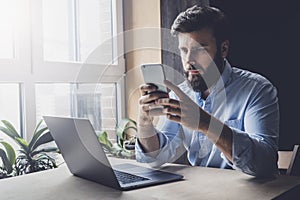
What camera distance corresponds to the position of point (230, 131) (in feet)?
3.59

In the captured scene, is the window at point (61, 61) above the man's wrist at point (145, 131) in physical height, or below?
above

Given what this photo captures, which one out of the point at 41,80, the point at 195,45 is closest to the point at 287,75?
the point at 195,45

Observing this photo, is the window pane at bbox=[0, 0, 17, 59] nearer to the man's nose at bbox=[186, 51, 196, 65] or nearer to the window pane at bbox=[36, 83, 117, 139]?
the window pane at bbox=[36, 83, 117, 139]

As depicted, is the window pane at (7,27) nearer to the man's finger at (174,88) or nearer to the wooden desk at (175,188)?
the wooden desk at (175,188)

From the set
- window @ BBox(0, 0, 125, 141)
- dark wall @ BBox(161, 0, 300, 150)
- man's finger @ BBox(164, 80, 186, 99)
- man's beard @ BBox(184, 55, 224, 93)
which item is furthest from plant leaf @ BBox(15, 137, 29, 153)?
dark wall @ BBox(161, 0, 300, 150)

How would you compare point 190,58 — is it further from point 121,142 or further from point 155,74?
point 121,142

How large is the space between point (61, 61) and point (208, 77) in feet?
3.18

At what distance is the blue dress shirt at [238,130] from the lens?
3.61 ft

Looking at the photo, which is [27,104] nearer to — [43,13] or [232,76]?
[43,13]

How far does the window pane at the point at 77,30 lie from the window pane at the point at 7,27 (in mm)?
201

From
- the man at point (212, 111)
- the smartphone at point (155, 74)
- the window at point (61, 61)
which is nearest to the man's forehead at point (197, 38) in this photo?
the man at point (212, 111)

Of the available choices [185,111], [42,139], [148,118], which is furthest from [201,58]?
[42,139]

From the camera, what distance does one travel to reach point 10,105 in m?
1.92

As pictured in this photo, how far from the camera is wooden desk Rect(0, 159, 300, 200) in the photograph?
3.08ft
